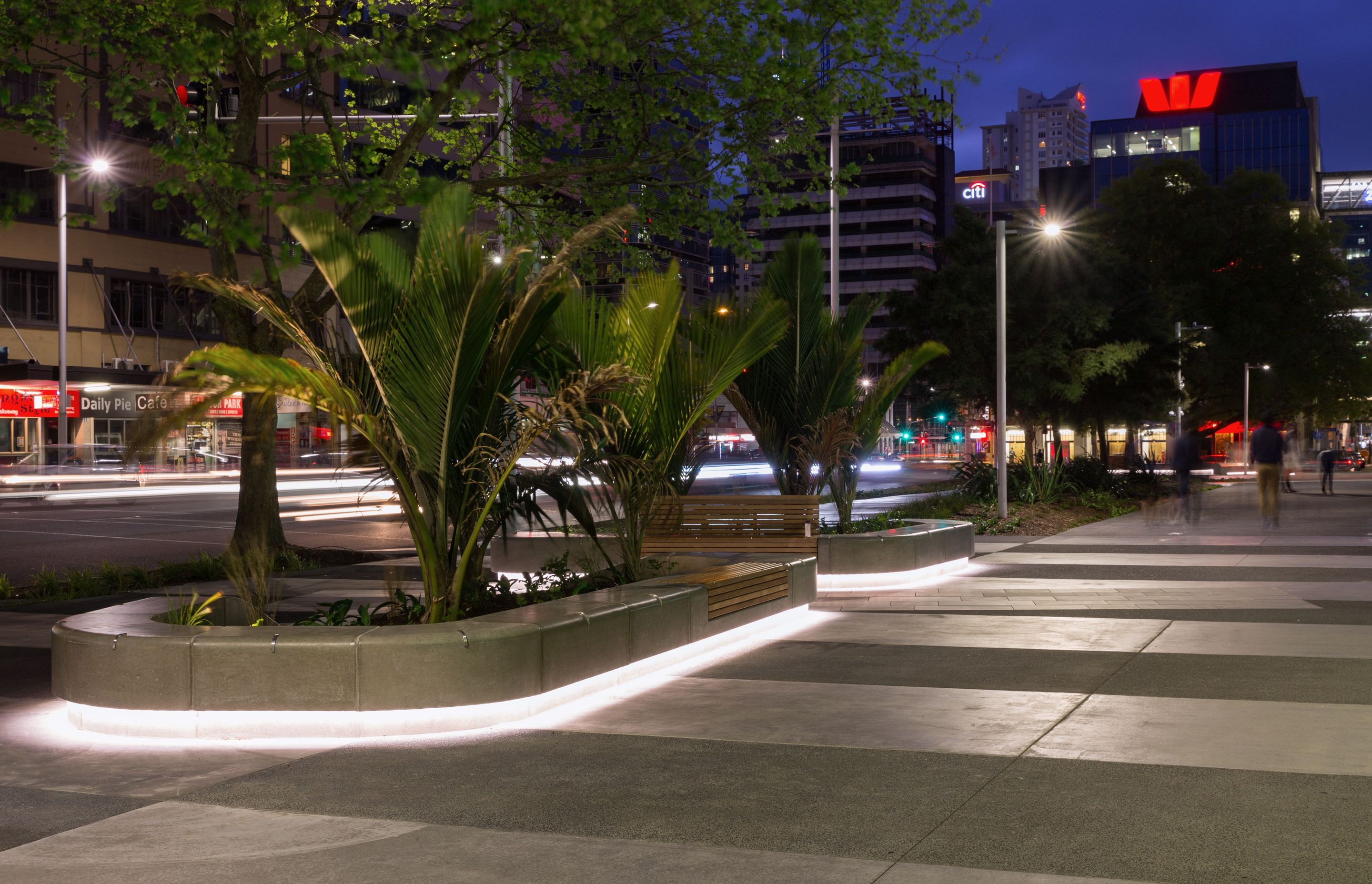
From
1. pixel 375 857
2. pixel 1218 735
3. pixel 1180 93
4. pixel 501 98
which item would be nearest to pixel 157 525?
pixel 501 98

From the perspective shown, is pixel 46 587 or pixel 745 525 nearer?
pixel 46 587

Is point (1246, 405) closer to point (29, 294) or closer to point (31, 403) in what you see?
point (31, 403)

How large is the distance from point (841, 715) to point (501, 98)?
946 cm

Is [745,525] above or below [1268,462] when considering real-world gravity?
below

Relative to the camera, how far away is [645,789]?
614 centimetres

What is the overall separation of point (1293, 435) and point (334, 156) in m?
75.2

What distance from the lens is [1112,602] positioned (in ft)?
42.8

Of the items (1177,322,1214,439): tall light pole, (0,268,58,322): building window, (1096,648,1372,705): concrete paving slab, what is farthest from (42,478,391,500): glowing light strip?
(1096,648,1372,705): concrete paving slab

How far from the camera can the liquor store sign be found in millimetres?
43594

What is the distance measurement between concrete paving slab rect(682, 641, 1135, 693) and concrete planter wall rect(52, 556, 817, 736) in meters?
1.98

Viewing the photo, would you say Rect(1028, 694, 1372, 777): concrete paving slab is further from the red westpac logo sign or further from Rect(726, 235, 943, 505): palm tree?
the red westpac logo sign

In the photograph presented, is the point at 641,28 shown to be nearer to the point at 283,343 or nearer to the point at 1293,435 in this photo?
the point at 283,343

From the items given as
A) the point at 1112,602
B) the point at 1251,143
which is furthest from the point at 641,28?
the point at 1251,143

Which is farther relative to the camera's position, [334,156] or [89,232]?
[89,232]
